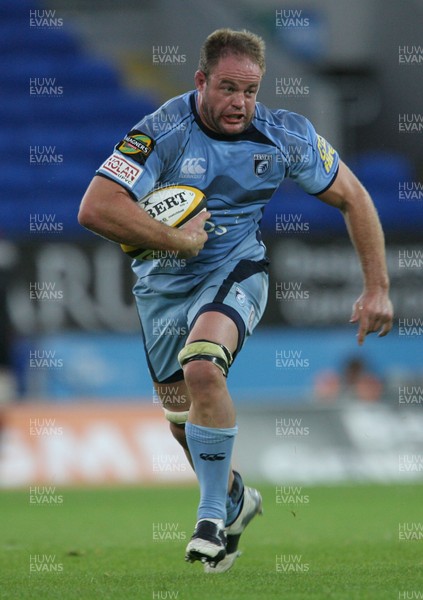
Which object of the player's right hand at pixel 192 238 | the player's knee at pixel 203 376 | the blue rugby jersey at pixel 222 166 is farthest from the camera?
the blue rugby jersey at pixel 222 166

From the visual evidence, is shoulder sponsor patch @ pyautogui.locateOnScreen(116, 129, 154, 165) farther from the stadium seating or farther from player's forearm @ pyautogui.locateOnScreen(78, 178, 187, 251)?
the stadium seating

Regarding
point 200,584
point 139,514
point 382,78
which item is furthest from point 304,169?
point 382,78

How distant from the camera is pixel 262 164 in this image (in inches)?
260

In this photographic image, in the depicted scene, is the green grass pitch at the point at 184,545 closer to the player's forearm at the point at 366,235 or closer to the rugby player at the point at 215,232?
the rugby player at the point at 215,232

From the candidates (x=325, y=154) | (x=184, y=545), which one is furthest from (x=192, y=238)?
(x=184, y=545)

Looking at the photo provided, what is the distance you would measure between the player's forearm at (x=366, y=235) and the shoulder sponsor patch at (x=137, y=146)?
1274 mm

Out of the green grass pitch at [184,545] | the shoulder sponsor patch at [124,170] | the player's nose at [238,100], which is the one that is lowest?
the green grass pitch at [184,545]

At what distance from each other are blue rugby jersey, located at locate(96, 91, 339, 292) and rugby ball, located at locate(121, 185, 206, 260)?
0.08m

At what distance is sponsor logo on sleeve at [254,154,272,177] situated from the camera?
6574mm

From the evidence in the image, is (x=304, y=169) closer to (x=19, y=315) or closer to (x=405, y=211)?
(x=19, y=315)

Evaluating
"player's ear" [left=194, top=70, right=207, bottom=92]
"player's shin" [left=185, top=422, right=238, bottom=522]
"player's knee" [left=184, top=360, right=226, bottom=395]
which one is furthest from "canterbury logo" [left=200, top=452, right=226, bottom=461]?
"player's ear" [left=194, top=70, right=207, bottom=92]

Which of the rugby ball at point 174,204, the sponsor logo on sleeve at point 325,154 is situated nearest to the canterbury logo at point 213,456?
the rugby ball at point 174,204

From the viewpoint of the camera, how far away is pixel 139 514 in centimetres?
1031

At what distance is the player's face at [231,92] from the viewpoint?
6.24 m
